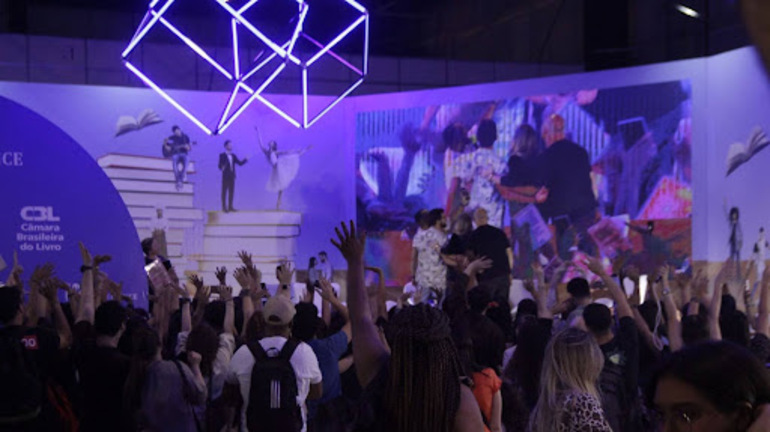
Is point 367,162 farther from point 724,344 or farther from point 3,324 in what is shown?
point 724,344

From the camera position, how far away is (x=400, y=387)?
273 centimetres

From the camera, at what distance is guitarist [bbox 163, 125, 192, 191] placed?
46.5 feet

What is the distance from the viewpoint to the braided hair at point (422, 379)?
8.86 ft

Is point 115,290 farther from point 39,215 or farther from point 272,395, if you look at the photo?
point 272,395

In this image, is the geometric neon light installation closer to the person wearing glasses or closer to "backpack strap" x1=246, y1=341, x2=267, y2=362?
"backpack strap" x1=246, y1=341, x2=267, y2=362

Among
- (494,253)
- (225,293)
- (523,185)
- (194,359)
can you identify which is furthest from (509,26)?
(194,359)

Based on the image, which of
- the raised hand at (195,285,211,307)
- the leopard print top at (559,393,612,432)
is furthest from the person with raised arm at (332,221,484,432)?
the raised hand at (195,285,211,307)

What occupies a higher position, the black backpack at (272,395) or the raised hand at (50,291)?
the raised hand at (50,291)

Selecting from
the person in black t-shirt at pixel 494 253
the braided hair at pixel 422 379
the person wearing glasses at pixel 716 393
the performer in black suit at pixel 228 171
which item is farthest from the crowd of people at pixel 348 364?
the performer in black suit at pixel 228 171

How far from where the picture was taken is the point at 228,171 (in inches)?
577

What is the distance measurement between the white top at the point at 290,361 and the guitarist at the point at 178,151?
963cm

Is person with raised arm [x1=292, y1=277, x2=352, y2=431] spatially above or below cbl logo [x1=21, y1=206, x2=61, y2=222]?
below

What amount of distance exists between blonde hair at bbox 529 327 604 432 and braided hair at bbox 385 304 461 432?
75 cm

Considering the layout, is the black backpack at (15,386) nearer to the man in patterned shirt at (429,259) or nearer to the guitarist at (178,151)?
the man in patterned shirt at (429,259)
